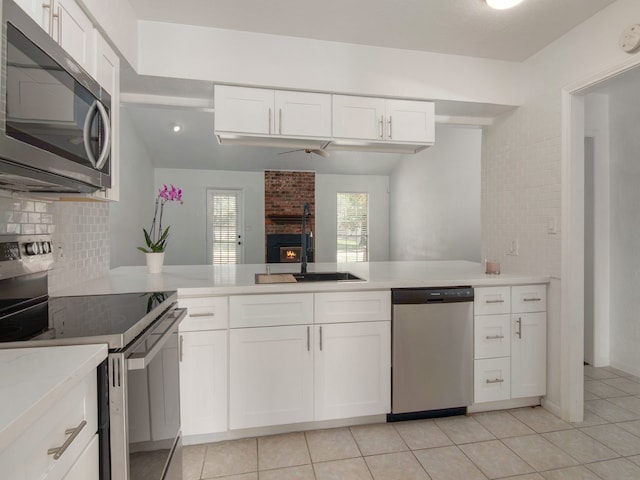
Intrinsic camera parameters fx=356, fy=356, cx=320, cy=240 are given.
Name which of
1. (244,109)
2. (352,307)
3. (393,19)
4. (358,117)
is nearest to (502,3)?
(393,19)

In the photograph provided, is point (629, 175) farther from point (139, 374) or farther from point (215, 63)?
point (139, 374)

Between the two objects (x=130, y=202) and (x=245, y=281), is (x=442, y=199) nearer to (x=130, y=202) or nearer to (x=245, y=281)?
(x=245, y=281)

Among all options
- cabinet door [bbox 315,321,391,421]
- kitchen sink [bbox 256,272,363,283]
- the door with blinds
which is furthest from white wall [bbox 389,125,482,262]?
the door with blinds

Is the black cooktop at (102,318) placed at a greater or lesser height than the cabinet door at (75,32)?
lesser

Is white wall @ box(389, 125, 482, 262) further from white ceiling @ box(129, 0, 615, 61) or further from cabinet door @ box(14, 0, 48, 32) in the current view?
cabinet door @ box(14, 0, 48, 32)

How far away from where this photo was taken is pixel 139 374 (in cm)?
112

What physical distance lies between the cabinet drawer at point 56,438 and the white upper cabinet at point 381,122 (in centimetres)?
197

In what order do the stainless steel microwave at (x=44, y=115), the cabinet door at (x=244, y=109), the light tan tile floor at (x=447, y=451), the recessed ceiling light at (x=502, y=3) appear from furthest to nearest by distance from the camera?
the cabinet door at (x=244, y=109) → the recessed ceiling light at (x=502, y=3) → the light tan tile floor at (x=447, y=451) → the stainless steel microwave at (x=44, y=115)

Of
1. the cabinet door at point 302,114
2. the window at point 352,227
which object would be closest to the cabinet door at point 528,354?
the cabinet door at point 302,114

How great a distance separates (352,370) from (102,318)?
4.61 feet

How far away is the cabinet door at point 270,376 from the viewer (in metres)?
1.99

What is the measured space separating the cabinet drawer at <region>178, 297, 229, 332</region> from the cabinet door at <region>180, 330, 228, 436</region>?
3 cm

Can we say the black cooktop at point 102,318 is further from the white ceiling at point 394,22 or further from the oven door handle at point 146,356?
the white ceiling at point 394,22

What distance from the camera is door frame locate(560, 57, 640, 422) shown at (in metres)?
2.26
